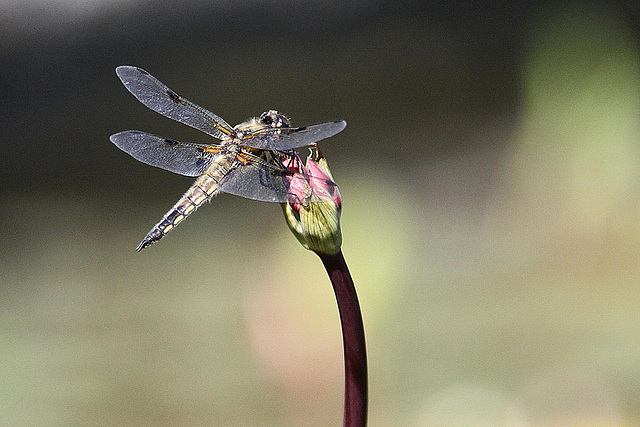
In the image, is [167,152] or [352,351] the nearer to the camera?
[352,351]

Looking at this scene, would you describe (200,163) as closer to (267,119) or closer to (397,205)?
(267,119)

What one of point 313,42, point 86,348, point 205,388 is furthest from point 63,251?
point 313,42

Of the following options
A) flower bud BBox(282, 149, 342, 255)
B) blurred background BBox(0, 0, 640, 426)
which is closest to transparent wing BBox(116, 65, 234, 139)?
flower bud BBox(282, 149, 342, 255)

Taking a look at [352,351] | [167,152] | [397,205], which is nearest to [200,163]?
[167,152]

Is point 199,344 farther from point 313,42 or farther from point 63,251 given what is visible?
point 313,42

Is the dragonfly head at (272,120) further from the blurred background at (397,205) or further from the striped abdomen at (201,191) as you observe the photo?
the blurred background at (397,205)

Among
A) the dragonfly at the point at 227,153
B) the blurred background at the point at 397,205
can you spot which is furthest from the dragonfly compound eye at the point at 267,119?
the blurred background at the point at 397,205
